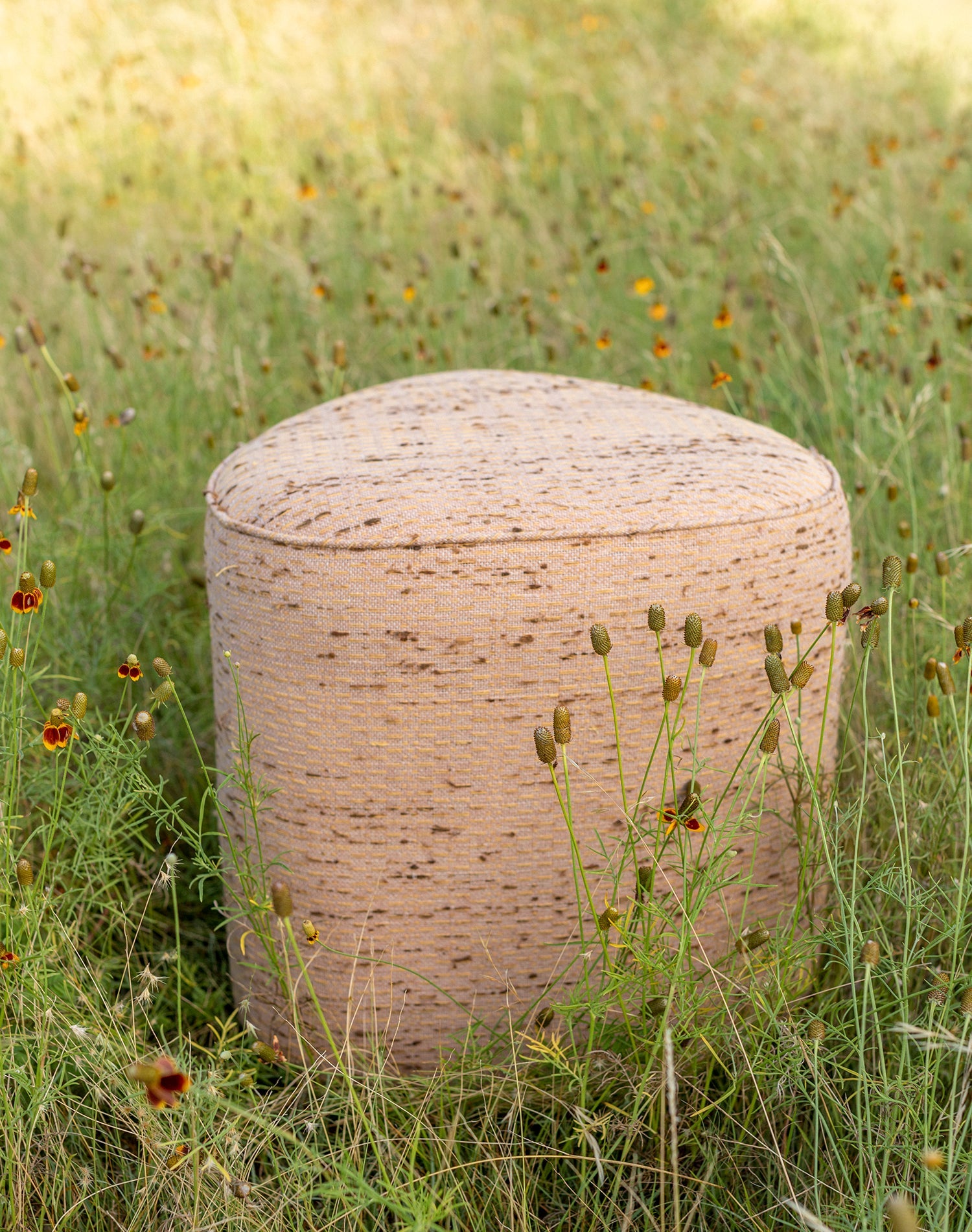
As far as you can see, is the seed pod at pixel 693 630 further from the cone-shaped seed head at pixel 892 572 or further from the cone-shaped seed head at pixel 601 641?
the cone-shaped seed head at pixel 892 572

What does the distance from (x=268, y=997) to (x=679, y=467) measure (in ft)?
3.08

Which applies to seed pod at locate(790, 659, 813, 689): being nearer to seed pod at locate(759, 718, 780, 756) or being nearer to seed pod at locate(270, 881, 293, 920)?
seed pod at locate(759, 718, 780, 756)

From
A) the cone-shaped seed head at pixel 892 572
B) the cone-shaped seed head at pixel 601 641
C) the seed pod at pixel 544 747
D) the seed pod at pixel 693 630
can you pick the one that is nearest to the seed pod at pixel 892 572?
the cone-shaped seed head at pixel 892 572

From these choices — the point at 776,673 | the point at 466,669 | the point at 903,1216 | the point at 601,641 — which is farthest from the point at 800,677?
the point at 903,1216

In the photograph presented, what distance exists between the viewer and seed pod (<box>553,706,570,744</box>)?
1291mm

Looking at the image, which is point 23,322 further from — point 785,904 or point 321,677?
point 785,904

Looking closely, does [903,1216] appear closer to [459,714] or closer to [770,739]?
[770,739]

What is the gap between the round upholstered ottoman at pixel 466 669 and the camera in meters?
1.52

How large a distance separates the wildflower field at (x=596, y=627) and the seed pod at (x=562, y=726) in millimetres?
30

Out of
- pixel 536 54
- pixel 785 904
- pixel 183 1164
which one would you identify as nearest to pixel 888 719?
pixel 785 904

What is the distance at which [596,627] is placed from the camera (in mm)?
1349

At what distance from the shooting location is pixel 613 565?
4.99 feet

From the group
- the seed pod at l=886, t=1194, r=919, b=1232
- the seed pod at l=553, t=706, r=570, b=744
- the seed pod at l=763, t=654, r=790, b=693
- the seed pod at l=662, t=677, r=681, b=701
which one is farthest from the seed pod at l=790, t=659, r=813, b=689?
the seed pod at l=886, t=1194, r=919, b=1232

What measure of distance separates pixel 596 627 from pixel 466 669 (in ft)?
0.79
